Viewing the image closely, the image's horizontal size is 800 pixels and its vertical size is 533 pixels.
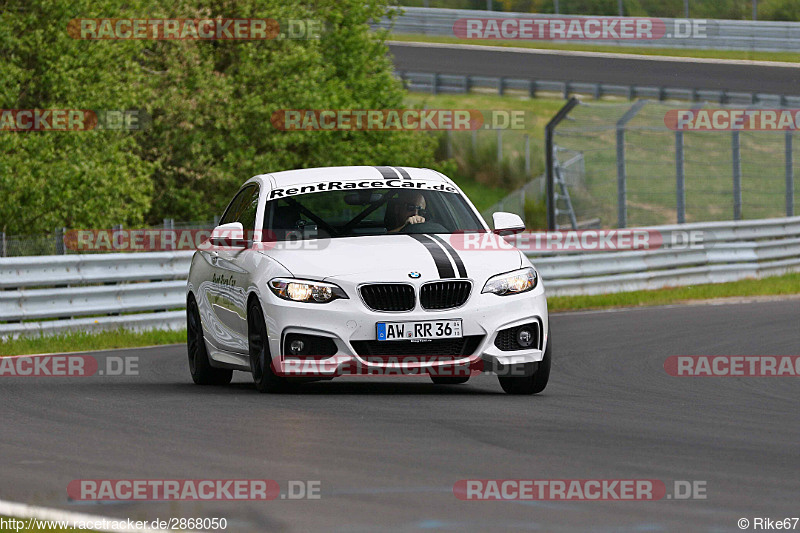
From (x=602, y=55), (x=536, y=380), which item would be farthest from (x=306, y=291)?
(x=602, y=55)

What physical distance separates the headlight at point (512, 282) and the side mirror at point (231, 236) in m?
1.94

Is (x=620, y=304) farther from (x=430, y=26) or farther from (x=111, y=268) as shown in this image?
(x=430, y=26)

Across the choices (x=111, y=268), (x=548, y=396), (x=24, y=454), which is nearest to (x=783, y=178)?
(x=111, y=268)

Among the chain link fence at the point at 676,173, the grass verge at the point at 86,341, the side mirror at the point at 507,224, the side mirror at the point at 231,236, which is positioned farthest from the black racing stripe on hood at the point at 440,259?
the chain link fence at the point at 676,173

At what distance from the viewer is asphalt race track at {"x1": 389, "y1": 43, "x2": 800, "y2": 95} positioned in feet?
131

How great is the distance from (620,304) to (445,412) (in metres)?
12.9

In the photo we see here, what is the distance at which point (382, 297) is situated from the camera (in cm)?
1008

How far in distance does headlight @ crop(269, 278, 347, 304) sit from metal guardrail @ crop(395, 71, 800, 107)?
2141 cm

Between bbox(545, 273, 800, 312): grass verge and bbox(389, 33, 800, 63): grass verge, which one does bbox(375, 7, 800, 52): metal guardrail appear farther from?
bbox(545, 273, 800, 312): grass verge

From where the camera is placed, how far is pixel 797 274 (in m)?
25.9

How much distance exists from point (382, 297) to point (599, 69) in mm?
37762

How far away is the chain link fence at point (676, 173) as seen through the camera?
2591cm

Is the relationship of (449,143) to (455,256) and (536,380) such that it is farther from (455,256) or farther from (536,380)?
(455,256)

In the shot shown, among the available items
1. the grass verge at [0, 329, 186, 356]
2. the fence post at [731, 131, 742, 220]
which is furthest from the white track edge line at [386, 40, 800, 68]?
the grass verge at [0, 329, 186, 356]
